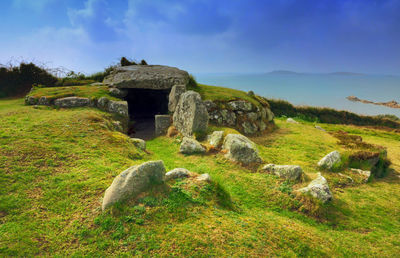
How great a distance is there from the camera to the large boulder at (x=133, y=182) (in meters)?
4.78

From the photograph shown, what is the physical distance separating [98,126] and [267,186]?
26.6 ft

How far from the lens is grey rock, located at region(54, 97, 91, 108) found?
523 inches

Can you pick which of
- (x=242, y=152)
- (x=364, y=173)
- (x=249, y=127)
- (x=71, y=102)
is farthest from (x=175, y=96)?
(x=364, y=173)

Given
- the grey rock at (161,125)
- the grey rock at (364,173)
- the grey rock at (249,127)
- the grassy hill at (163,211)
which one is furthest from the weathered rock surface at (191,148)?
the grey rock at (364,173)

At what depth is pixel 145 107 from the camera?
71.2ft

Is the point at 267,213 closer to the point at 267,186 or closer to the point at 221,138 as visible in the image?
the point at 267,186

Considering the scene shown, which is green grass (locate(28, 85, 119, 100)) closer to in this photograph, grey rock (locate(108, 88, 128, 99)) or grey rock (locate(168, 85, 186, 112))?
grey rock (locate(108, 88, 128, 99))

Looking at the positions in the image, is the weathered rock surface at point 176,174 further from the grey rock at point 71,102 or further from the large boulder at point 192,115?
the grey rock at point 71,102

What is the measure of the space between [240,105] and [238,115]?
785 millimetres

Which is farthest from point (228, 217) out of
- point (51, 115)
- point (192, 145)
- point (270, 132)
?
point (270, 132)

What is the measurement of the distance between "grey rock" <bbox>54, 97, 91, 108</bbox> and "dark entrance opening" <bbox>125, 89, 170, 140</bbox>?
10.2 ft

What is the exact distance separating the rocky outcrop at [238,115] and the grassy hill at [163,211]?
496 cm

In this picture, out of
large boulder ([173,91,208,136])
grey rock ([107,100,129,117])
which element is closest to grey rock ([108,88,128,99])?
grey rock ([107,100,129,117])

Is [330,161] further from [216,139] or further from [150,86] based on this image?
[150,86]
